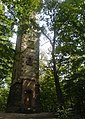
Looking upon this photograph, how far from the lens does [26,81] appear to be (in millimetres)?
22828

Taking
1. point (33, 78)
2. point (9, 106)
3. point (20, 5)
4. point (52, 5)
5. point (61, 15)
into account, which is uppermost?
point (52, 5)

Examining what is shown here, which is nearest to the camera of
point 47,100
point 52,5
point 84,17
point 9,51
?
point 9,51

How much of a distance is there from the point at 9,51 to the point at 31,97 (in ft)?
31.1

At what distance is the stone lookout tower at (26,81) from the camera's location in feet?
71.7

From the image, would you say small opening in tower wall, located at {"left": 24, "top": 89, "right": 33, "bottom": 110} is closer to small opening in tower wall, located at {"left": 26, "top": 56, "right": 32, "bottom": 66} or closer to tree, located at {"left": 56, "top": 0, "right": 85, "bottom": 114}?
small opening in tower wall, located at {"left": 26, "top": 56, "right": 32, "bottom": 66}

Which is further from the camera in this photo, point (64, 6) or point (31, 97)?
point (31, 97)

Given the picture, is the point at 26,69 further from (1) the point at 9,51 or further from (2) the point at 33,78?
(1) the point at 9,51

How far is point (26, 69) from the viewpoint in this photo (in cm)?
2373

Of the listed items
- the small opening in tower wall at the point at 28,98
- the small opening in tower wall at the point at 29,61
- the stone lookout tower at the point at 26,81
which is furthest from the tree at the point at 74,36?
the small opening in tower wall at the point at 29,61

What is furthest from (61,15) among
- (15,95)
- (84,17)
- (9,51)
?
(15,95)

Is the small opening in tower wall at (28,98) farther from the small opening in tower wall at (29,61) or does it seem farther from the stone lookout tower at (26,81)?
the small opening in tower wall at (29,61)

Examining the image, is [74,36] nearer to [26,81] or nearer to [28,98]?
[26,81]

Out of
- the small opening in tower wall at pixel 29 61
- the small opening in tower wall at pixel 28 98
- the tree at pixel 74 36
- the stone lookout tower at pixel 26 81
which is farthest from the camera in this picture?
the small opening in tower wall at pixel 29 61

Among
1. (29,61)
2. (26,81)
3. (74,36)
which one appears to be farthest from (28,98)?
(74,36)
